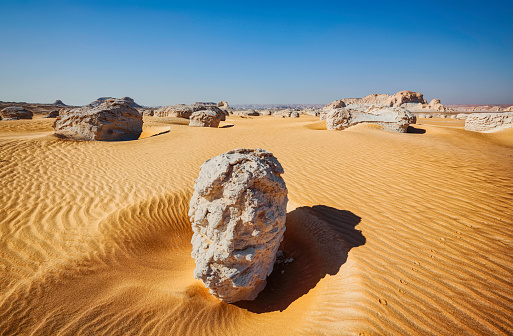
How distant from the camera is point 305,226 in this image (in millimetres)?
4301

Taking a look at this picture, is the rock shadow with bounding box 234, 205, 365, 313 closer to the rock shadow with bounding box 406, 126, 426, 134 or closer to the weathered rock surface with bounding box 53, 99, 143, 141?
the weathered rock surface with bounding box 53, 99, 143, 141

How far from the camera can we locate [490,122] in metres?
13.5

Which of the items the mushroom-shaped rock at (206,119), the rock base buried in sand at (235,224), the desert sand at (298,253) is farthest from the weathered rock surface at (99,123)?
the rock base buried in sand at (235,224)

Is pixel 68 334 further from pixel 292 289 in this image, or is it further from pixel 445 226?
pixel 445 226

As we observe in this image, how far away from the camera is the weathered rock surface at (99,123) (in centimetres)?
1052

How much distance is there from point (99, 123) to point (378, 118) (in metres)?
15.0

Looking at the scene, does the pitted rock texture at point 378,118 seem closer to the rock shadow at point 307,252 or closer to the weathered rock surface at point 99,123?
the rock shadow at point 307,252

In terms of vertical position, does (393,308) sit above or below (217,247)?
below

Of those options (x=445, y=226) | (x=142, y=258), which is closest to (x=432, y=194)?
(x=445, y=226)

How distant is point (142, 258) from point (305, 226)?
10.1ft

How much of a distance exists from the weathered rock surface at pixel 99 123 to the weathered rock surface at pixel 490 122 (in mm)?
21008

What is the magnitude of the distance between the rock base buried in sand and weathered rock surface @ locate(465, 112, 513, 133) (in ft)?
56.7

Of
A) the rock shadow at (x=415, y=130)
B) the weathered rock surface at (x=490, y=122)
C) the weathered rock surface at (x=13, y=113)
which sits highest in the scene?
the weathered rock surface at (x=13, y=113)

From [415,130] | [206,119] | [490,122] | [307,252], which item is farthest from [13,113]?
→ [490,122]
